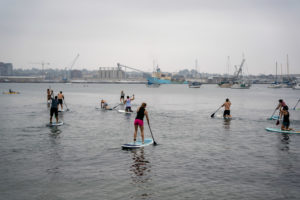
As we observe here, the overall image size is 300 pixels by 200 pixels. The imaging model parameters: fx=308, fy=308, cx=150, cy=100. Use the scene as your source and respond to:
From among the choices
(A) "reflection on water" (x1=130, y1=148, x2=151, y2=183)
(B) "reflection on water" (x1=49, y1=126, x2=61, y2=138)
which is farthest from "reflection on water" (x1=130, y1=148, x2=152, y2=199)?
(B) "reflection on water" (x1=49, y1=126, x2=61, y2=138)

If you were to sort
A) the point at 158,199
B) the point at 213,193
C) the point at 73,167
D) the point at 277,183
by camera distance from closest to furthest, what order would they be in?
1. the point at 158,199
2. the point at 213,193
3. the point at 277,183
4. the point at 73,167

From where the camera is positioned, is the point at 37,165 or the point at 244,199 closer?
the point at 244,199

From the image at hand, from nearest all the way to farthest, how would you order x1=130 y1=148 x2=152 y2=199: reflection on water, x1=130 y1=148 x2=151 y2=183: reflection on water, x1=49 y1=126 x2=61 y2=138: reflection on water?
x1=130 y1=148 x2=152 y2=199: reflection on water, x1=130 y1=148 x2=151 y2=183: reflection on water, x1=49 y1=126 x2=61 y2=138: reflection on water

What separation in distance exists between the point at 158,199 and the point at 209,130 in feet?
43.9

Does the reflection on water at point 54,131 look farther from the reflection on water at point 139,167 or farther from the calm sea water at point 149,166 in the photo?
the reflection on water at point 139,167

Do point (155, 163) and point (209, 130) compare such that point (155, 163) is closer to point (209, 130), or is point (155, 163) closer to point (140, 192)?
point (140, 192)

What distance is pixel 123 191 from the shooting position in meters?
9.27

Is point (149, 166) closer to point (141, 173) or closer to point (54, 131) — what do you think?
point (141, 173)

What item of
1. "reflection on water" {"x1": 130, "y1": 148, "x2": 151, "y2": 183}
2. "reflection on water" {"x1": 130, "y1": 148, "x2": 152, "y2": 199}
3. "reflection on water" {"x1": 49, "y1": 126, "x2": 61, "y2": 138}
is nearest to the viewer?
"reflection on water" {"x1": 130, "y1": 148, "x2": 152, "y2": 199}

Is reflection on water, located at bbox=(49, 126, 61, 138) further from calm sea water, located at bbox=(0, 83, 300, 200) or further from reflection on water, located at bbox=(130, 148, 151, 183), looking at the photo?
reflection on water, located at bbox=(130, 148, 151, 183)

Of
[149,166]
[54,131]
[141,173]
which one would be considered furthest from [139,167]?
[54,131]

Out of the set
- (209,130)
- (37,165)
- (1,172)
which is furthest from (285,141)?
(1,172)

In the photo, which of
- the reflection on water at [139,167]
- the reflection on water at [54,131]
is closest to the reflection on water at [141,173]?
the reflection on water at [139,167]

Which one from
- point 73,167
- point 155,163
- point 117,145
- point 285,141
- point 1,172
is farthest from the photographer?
point 285,141
